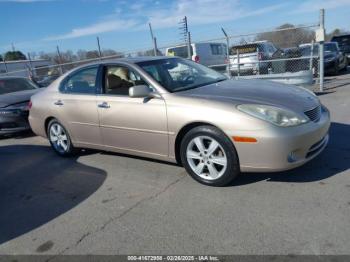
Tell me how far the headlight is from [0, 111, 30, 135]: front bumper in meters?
5.69

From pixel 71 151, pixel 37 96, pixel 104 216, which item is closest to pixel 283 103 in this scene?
pixel 104 216

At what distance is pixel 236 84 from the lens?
15.0 feet

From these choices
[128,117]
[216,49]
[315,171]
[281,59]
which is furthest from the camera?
[216,49]

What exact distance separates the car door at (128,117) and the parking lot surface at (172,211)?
1.32 feet

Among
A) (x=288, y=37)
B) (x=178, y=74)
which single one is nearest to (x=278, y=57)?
(x=288, y=37)

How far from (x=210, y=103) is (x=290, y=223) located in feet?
4.82

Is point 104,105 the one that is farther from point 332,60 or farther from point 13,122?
point 332,60

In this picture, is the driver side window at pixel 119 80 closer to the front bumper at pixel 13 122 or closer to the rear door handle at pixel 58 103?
the rear door handle at pixel 58 103

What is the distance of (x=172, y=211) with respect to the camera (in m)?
3.48

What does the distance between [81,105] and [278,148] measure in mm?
2984

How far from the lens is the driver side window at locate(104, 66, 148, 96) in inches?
181

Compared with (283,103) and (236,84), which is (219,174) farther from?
(236,84)

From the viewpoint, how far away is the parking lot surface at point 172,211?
2.86m

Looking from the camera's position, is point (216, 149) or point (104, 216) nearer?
point (104, 216)
